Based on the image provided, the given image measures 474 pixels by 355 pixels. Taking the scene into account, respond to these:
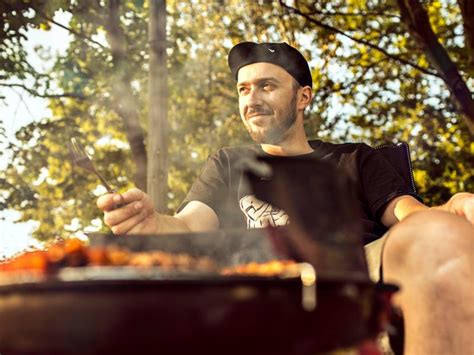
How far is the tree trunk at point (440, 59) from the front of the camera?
22.5ft

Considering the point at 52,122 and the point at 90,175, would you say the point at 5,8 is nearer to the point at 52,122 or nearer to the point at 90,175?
the point at 52,122

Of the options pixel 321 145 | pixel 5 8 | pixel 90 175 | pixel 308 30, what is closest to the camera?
pixel 321 145

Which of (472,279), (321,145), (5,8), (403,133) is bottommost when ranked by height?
(472,279)

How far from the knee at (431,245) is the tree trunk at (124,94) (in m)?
5.92

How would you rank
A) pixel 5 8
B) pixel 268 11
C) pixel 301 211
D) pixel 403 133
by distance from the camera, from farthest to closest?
pixel 403 133 → pixel 268 11 → pixel 5 8 → pixel 301 211

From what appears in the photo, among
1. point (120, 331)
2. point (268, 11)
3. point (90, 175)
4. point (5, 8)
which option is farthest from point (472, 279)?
point (90, 175)

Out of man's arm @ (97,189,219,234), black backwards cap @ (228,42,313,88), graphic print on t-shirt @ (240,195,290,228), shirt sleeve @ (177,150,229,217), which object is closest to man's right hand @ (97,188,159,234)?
man's arm @ (97,189,219,234)

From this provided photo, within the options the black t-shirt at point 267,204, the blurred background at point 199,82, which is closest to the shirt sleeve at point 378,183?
the black t-shirt at point 267,204

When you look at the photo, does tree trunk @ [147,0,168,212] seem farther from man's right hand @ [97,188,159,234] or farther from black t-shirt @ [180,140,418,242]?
man's right hand @ [97,188,159,234]

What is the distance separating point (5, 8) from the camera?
670 cm

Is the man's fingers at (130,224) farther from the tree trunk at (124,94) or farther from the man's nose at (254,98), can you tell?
the tree trunk at (124,94)

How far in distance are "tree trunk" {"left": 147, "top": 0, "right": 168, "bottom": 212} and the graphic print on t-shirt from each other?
2.12m

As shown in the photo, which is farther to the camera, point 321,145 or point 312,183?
point 321,145

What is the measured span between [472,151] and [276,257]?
7.82m
